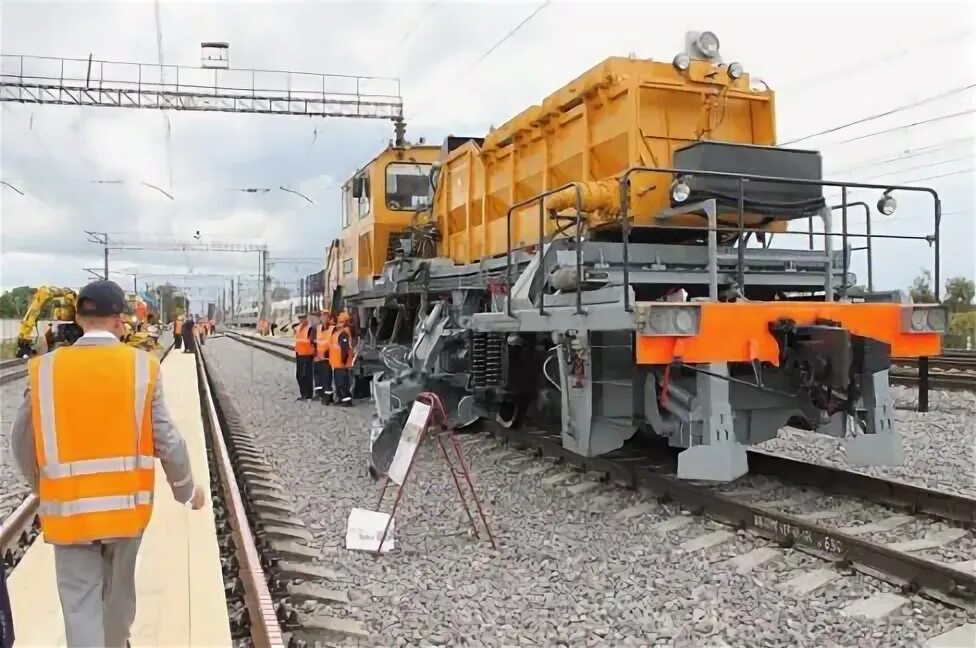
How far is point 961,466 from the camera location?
23.2 ft

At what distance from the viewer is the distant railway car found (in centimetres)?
528

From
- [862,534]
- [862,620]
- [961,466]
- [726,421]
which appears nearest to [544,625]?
[862,620]

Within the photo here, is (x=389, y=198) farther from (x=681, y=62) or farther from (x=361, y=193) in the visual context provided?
(x=681, y=62)

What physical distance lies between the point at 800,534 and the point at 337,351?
30.3ft

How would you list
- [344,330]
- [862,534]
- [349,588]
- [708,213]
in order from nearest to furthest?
[349,588]
[862,534]
[708,213]
[344,330]

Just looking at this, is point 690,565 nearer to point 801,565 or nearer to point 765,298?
point 801,565

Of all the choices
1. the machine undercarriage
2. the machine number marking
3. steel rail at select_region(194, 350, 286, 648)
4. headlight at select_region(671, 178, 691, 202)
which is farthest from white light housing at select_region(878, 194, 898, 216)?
steel rail at select_region(194, 350, 286, 648)

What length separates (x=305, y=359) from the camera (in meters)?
14.4

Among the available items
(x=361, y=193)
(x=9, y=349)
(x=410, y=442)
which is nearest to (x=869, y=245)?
(x=410, y=442)

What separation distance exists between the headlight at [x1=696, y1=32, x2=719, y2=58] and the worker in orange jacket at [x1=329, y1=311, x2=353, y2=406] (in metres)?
7.96

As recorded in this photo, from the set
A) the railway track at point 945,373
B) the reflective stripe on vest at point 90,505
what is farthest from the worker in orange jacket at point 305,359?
the reflective stripe on vest at point 90,505

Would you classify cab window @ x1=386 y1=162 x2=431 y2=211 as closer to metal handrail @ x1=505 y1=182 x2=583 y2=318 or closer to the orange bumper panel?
metal handrail @ x1=505 y1=182 x2=583 y2=318

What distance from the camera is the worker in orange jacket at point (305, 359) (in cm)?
1430

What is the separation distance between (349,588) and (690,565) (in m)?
1.95
